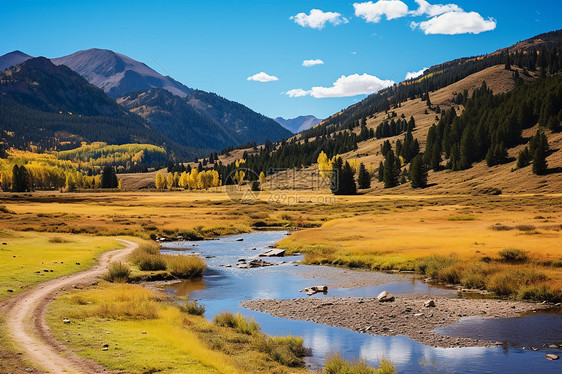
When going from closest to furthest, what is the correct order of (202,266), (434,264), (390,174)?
(434,264), (202,266), (390,174)

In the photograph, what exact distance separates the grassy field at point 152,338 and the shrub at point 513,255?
2366 centimetres

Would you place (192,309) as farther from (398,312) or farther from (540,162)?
(540,162)

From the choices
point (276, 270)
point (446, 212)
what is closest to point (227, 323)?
point (276, 270)

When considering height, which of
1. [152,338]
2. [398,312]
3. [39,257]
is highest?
[39,257]

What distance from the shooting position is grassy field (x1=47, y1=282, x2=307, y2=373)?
1430 centimetres

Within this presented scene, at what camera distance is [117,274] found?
32094mm

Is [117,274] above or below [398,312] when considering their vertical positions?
above

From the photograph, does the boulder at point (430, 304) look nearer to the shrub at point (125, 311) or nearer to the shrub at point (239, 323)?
the shrub at point (239, 323)

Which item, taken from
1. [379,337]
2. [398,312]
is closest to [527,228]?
[398,312]

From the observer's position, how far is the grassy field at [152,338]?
1430cm

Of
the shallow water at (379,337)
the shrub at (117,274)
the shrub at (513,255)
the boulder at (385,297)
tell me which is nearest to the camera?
the shallow water at (379,337)

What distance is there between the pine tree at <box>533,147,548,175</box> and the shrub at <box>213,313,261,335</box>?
124m

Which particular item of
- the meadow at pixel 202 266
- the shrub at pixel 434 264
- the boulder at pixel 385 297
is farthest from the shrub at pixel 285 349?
the shrub at pixel 434 264

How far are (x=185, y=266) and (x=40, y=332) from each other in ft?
65.2
